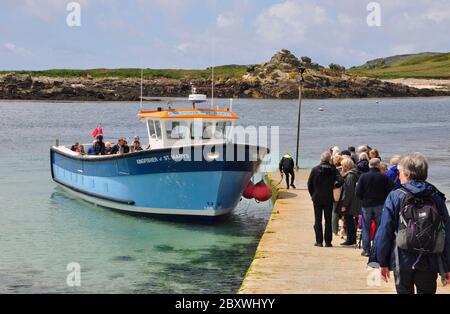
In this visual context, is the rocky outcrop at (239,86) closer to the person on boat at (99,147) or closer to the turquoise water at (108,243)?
the turquoise water at (108,243)

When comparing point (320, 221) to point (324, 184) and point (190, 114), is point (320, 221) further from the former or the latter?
point (190, 114)

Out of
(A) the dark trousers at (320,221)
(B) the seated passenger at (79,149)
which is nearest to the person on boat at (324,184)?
(A) the dark trousers at (320,221)

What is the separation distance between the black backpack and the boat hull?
41.8ft

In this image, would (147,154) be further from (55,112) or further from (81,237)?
(55,112)

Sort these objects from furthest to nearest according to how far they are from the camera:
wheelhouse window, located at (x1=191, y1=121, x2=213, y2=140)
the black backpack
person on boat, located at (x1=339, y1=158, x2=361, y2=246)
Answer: wheelhouse window, located at (x1=191, y1=121, x2=213, y2=140) → person on boat, located at (x1=339, y1=158, x2=361, y2=246) → the black backpack

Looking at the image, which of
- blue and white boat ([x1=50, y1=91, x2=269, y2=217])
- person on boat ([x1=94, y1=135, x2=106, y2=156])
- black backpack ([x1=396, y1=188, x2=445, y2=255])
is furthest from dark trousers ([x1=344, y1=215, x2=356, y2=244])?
person on boat ([x1=94, y1=135, x2=106, y2=156])

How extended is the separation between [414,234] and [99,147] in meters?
18.7

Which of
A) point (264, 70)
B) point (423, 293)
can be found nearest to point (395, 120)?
point (264, 70)

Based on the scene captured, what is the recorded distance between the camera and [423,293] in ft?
21.0

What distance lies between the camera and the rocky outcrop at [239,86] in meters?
133

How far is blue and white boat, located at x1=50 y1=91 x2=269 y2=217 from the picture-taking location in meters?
19.1

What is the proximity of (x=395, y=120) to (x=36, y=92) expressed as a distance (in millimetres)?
72352

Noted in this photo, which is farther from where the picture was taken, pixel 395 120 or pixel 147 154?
pixel 395 120

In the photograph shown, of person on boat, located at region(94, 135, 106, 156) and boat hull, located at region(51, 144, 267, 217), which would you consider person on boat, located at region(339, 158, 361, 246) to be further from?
person on boat, located at region(94, 135, 106, 156)
